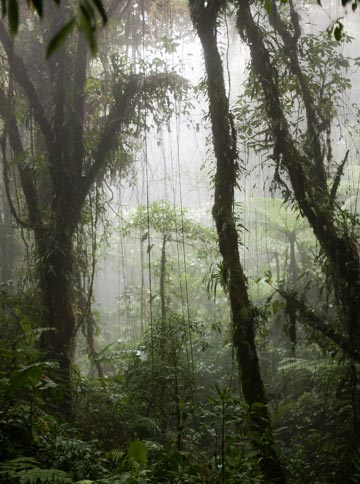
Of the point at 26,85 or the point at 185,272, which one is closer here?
the point at 26,85

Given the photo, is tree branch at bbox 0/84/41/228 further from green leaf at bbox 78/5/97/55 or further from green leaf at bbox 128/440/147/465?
green leaf at bbox 78/5/97/55

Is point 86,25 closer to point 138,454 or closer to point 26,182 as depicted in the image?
point 138,454

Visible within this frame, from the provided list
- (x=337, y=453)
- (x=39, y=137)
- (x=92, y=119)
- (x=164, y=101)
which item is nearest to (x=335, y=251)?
(x=337, y=453)

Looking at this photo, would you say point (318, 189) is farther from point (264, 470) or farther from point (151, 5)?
point (151, 5)

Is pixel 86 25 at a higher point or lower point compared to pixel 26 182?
lower

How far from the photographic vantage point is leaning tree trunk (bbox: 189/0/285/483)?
3.61 metres

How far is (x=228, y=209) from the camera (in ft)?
12.0

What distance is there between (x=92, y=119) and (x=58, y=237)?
5.07ft

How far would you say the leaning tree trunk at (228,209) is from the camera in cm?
361

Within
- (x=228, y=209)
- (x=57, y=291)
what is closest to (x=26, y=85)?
(x=57, y=291)

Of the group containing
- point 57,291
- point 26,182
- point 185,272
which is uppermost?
point 26,182

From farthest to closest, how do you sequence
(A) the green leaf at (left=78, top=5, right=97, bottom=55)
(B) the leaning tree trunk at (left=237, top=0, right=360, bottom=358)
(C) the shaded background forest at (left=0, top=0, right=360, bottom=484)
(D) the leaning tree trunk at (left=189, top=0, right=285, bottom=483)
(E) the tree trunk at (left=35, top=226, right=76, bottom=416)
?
(E) the tree trunk at (left=35, top=226, right=76, bottom=416), (B) the leaning tree trunk at (left=237, top=0, right=360, bottom=358), (D) the leaning tree trunk at (left=189, top=0, right=285, bottom=483), (C) the shaded background forest at (left=0, top=0, right=360, bottom=484), (A) the green leaf at (left=78, top=5, right=97, bottom=55)

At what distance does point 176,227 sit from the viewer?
22.7 ft

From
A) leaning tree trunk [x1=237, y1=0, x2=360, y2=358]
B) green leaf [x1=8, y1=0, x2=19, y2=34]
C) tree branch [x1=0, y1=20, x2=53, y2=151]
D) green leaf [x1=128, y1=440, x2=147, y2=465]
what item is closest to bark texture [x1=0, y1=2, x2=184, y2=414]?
tree branch [x1=0, y1=20, x2=53, y2=151]
